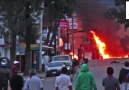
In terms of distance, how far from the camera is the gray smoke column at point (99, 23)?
→ 9681 centimetres

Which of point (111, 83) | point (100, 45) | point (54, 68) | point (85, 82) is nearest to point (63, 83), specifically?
point (85, 82)

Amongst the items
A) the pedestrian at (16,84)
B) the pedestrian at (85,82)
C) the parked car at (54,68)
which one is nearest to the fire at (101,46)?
the parked car at (54,68)

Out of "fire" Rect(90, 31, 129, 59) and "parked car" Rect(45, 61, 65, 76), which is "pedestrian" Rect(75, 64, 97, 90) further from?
"fire" Rect(90, 31, 129, 59)

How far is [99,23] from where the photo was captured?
99.1 m

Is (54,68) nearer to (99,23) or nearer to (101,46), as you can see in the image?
(99,23)

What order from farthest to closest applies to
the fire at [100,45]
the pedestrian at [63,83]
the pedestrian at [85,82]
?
the fire at [100,45] → the pedestrian at [63,83] → the pedestrian at [85,82]

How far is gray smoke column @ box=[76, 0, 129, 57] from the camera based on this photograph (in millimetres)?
96812

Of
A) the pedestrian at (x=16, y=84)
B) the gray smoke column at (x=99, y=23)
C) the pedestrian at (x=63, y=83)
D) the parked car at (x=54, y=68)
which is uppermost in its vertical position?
the gray smoke column at (x=99, y=23)

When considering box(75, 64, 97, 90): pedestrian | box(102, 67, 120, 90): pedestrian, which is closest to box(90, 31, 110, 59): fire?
box(75, 64, 97, 90): pedestrian

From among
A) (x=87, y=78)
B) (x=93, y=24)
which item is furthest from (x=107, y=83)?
(x=93, y=24)

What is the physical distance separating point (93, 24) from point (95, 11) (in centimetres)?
285

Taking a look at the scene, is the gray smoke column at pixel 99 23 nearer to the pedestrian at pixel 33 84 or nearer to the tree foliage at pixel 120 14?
the tree foliage at pixel 120 14

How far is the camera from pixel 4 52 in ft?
212

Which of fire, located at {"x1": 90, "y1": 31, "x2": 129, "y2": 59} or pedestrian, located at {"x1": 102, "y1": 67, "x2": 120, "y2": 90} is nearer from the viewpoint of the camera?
pedestrian, located at {"x1": 102, "y1": 67, "x2": 120, "y2": 90}
